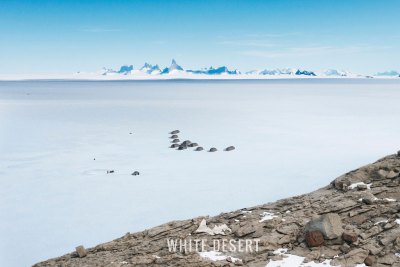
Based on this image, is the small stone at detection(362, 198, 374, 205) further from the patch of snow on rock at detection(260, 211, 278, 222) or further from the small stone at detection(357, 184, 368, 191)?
the patch of snow on rock at detection(260, 211, 278, 222)

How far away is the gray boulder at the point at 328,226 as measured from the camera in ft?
30.0

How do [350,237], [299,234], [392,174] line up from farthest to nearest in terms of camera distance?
[392,174]
[299,234]
[350,237]

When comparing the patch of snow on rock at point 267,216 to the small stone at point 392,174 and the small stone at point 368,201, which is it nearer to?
the small stone at point 368,201

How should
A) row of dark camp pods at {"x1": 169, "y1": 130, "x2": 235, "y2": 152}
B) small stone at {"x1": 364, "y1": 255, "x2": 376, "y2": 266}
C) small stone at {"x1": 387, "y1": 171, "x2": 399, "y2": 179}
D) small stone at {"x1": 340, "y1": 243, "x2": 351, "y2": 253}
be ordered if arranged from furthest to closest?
row of dark camp pods at {"x1": 169, "y1": 130, "x2": 235, "y2": 152} → small stone at {"x1": 387, "y1": 171, "x2": 399, "y2": 179} → small stone at {"x1": 340, "y1": 243, "x2": 351, "y2": 253} → small stone at {"x1": 364, "y1": 255, "x2": 376, "y2": 266}

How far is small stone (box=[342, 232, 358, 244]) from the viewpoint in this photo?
29.7 feet

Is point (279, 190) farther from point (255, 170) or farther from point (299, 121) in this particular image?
point (299, 121)

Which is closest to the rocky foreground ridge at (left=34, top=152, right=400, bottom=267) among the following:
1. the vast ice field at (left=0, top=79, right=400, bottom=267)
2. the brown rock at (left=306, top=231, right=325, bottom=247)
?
the brown rock at (left=306, top=231, right=325, bottom=247)

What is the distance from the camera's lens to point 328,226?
931 cm

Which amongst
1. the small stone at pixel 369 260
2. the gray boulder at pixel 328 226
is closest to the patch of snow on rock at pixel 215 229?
the gray boulder at pixel 328 226

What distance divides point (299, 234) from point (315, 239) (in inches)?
24.5

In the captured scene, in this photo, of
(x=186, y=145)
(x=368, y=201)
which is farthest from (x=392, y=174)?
(x=186, y=145)

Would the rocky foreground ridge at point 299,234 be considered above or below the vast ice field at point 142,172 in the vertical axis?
above

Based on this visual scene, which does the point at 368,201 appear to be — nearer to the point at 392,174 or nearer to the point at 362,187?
the point at 362,187

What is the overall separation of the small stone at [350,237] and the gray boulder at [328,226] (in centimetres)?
11
